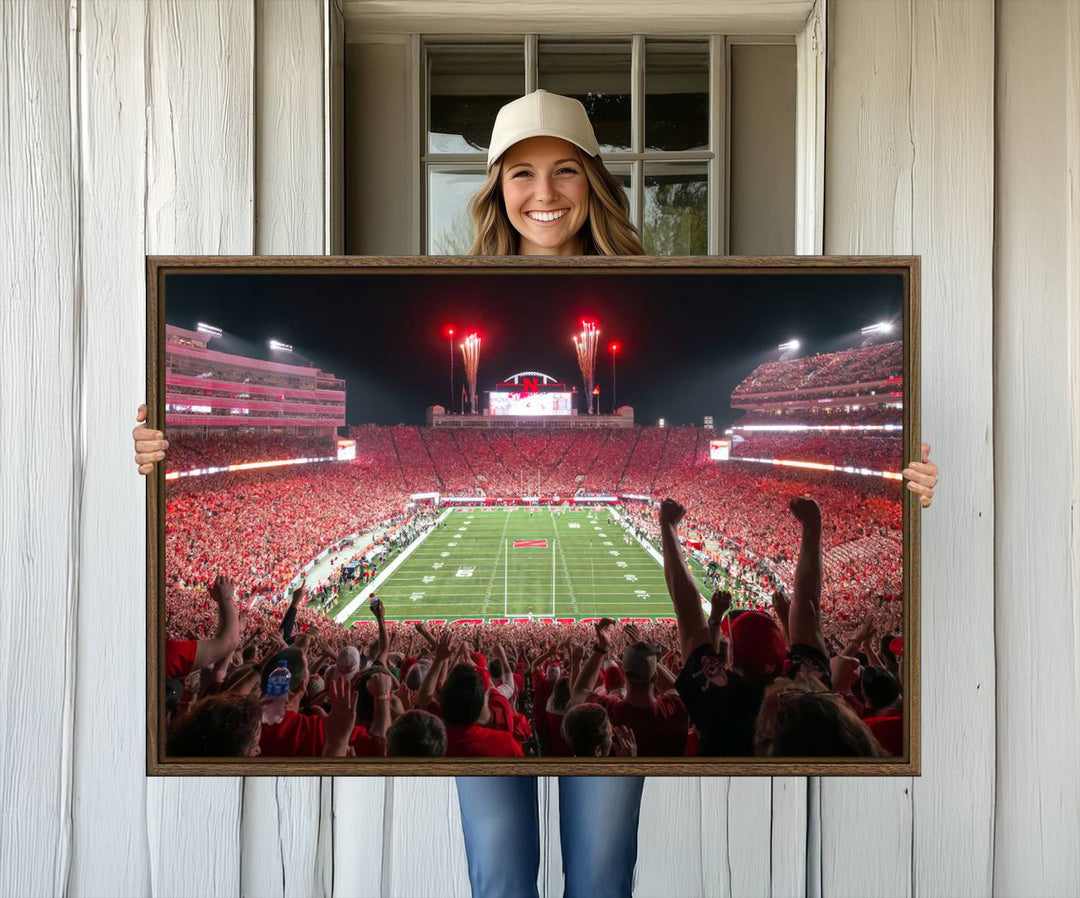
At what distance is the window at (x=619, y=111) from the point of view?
7.44 feet

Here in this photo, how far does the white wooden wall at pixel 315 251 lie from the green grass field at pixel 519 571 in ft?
3.26

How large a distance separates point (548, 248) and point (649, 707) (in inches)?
45.5

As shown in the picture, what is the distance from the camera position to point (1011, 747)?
2.19 meters

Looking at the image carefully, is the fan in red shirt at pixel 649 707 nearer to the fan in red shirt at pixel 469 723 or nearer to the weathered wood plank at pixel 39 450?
the fan in red shirt at pixel 469 723

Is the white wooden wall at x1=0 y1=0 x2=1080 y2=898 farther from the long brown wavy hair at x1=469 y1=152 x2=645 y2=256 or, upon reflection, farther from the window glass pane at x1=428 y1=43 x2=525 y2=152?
the long brown wavy hair at x1=469 y1=152 x2=645 y2=256

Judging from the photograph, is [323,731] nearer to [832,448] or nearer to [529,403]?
[529,403]

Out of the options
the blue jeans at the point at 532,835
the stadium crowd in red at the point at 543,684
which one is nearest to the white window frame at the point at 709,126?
the stadium crowd in red at the point at 543,684

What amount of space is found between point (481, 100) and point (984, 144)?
159 centimetres

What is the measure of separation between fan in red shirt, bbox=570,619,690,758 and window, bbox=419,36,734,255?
136 centimetres

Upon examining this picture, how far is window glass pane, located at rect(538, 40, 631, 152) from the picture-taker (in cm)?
227

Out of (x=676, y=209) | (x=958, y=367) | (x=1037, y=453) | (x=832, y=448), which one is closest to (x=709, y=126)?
(x=676, y=209)

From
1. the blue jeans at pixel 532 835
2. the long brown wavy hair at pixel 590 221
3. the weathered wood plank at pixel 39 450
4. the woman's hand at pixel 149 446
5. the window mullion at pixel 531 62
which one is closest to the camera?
the woman's hand at pixel 149 446

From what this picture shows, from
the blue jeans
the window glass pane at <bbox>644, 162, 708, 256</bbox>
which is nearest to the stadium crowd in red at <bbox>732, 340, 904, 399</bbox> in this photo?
the window glass pane at <bbox>644, 162, 708, 256</bbox>

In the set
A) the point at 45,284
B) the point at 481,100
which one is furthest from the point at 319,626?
the point at 481,100
